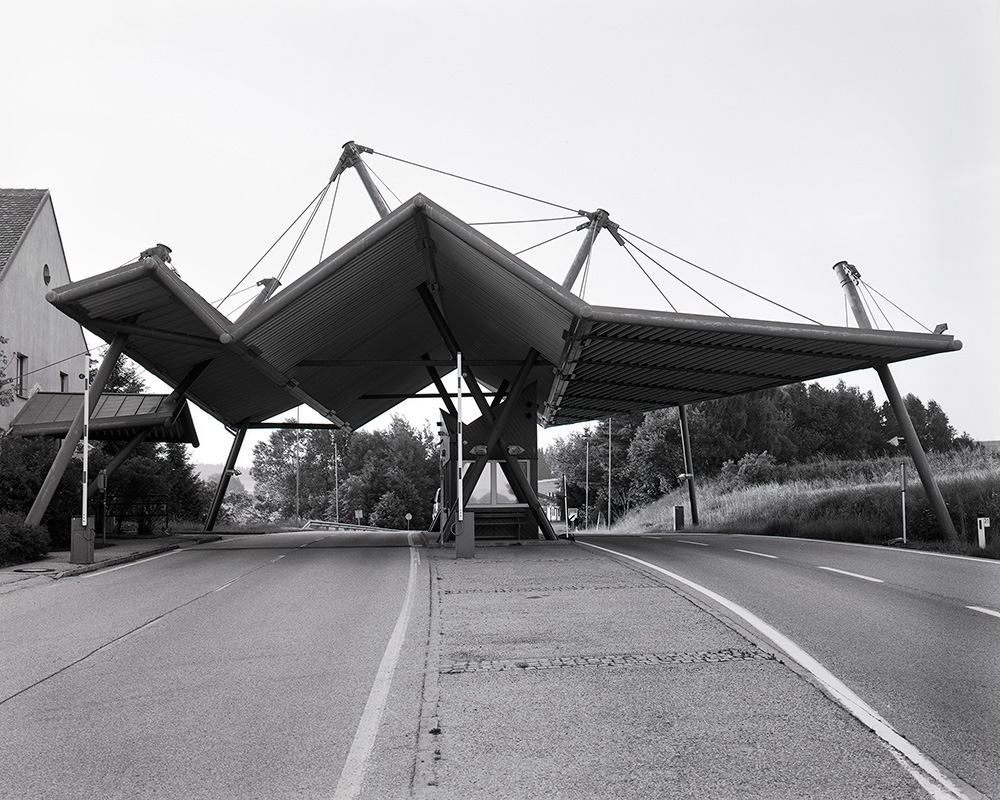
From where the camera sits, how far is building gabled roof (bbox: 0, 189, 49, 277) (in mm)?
30344

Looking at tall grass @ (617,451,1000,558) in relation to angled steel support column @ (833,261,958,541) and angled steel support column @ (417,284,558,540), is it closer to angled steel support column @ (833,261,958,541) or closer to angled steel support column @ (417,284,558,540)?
angled steel support column @ (833,261,958,541)

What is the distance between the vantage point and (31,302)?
3219 cm

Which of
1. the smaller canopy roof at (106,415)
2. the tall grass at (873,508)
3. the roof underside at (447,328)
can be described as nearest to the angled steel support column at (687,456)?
the tall grass at (873,508)

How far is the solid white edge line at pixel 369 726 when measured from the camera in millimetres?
5180

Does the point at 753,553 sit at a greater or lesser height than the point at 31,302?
lesser

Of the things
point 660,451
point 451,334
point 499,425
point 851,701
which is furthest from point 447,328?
point 660,451

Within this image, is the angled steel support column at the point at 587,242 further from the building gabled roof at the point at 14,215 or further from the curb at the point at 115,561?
the building gabled roof at the point at 14,215

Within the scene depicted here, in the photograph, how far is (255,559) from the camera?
2161 cm

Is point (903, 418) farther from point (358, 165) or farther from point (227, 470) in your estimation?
point (227, 470)

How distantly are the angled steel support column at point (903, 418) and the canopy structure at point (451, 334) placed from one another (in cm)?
70

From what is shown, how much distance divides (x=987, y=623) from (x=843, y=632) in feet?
5.36

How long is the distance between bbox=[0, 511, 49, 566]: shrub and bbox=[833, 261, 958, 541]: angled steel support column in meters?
18.7

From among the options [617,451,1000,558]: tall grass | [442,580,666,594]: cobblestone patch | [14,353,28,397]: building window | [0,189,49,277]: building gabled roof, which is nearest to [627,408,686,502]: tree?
[617,451,1000,558]: tall grass

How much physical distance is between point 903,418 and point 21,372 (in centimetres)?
2659
